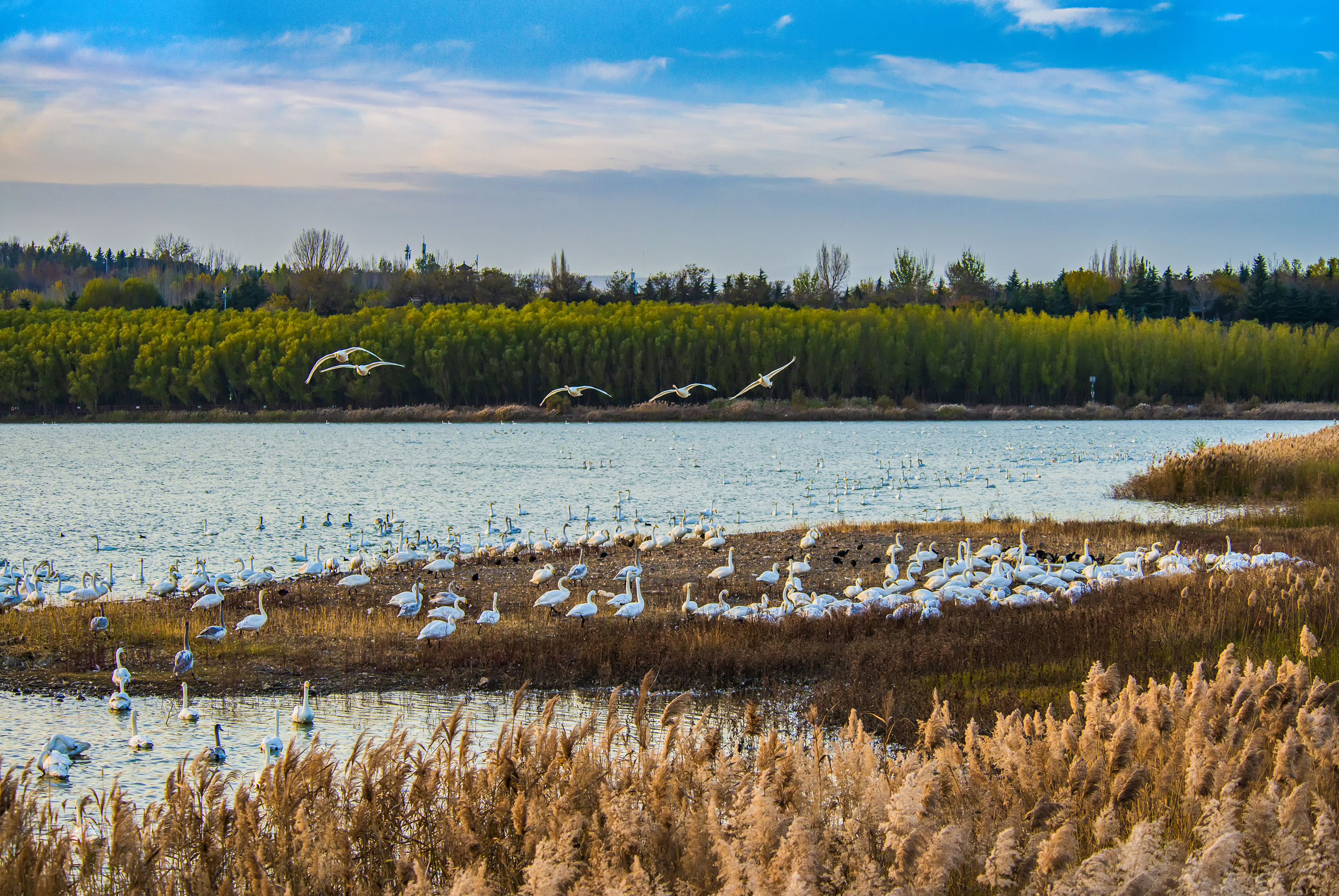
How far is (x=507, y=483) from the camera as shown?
42.7 meters

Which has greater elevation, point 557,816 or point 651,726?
point 557,816

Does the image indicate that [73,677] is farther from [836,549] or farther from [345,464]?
[345,464]

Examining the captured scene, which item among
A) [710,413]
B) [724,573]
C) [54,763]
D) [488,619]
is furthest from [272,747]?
[710,413]

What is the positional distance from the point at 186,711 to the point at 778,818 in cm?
715

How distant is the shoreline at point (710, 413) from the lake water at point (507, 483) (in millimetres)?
12941

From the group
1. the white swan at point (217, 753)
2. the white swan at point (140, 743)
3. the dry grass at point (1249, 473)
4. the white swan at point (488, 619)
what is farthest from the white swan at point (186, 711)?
the dry grass at point (1249, 473)

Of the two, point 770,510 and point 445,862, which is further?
point 770,510

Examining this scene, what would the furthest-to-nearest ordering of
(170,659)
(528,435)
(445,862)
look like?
(528,435) < (170,659) < (445,862)

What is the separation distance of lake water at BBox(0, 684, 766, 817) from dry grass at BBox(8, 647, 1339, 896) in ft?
8.93

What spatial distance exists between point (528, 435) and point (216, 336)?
120 ft

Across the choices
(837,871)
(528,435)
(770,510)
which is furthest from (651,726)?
(528,435)

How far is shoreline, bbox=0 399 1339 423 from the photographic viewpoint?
9588 centimetres

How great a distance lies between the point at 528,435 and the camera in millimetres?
81250

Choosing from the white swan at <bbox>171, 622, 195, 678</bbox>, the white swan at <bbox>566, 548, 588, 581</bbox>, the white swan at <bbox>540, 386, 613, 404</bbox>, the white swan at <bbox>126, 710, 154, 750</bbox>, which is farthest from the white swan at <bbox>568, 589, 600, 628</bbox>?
the white swan at <bbox>540, 386, 613, 404</bbox>
